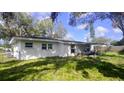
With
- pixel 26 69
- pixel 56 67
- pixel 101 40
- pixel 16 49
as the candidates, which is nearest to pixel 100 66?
pixel 101 40

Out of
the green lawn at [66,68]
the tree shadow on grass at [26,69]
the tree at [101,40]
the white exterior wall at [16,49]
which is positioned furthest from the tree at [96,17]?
the white exterior wall at [16,49]

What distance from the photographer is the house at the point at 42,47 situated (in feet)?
22.4

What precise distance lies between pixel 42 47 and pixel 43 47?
0.10 ft

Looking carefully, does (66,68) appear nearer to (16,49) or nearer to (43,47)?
(43,47)

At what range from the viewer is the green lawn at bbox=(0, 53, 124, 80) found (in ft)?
21.3

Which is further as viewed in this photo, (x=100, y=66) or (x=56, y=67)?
(x=100, y=66)

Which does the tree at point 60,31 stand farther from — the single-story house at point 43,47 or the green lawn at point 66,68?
the green lawn at point 66,68

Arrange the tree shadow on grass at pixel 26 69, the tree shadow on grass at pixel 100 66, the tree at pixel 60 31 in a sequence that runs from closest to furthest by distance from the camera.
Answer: the tree shadow on grass at pixel 26 69
the tree at pixel 60 31
the tree shadow on grass at pixel 100 66

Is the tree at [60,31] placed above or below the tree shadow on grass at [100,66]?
above

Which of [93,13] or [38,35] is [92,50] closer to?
[93,13]

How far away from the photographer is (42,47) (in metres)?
7.12

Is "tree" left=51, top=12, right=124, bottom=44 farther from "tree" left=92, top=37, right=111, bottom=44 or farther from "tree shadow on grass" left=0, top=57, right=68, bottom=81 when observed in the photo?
"tree shadow on grass" left=0, top=57, right=68, bottom=81
